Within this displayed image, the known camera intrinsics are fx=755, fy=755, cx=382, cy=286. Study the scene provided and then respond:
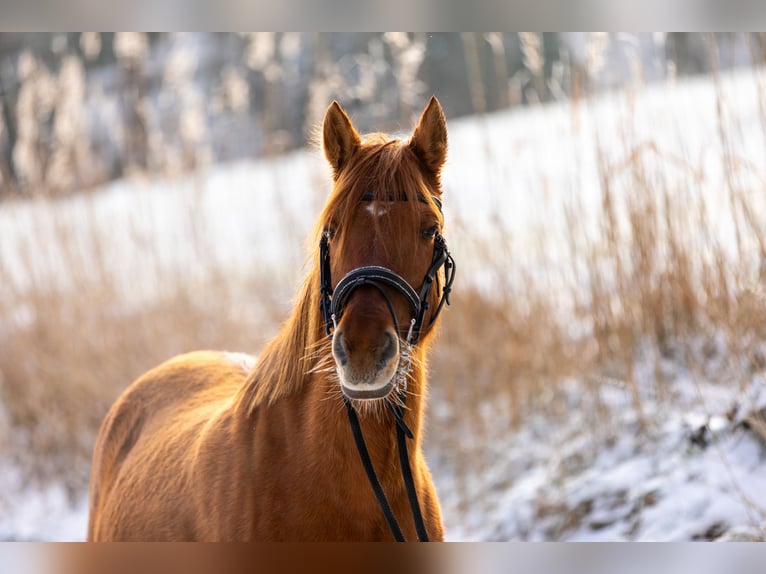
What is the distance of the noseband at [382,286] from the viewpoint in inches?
59.1

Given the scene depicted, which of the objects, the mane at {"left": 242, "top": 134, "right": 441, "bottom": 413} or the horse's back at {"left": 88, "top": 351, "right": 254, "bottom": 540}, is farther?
the horse's back at {"left": 88, "top": 351, "right": 254, "bottom": 540}

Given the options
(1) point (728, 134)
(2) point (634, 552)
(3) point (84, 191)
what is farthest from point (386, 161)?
(3) point (84, 191)

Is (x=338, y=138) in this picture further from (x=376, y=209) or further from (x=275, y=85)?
(x=275, y=85)

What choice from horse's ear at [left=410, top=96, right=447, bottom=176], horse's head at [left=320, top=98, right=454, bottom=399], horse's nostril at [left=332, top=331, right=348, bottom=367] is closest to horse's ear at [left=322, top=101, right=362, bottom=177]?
horse's head at [left=320, top=98, right=454, bottom=399]

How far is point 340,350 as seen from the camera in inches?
55.0

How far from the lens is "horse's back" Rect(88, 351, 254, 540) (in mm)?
1915

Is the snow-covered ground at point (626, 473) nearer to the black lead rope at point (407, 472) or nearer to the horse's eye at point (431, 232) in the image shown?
the black lead rope at point (407, 472)

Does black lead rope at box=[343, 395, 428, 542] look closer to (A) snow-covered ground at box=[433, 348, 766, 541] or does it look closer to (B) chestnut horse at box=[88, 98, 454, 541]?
(B) chestnut horse at box=[88, 98, 454, 541]

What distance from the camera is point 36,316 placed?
15.4 ft

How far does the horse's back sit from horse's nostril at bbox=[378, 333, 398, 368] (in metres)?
0.62

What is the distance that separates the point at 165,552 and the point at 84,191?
3587 mm

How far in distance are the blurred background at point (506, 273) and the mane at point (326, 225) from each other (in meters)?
0.38

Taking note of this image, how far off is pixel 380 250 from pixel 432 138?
1.19ft
